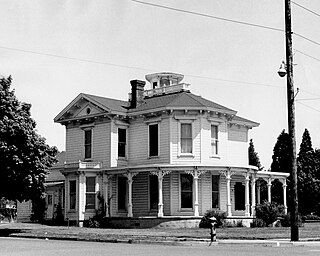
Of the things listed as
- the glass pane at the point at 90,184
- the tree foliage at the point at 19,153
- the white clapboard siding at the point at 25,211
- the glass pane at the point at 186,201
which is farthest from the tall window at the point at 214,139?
the white clapboard siding at the point at 25,211

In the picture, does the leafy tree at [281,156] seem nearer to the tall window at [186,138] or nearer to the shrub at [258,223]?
the shrub at [258,223]

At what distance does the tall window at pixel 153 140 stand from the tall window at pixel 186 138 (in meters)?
1.88

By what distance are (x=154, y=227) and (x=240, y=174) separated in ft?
26.9

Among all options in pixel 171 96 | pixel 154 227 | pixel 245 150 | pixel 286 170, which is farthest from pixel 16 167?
pixel 286 170

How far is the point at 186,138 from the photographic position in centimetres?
4275

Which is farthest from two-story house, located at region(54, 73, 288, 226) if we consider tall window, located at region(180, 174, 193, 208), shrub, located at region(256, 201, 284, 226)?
shrub, located at region(256, 201, 284, 226)

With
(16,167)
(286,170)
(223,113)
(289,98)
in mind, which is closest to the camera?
(289,98)

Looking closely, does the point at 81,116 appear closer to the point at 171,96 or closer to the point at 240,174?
the point at 171,96

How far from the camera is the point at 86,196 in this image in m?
44.7

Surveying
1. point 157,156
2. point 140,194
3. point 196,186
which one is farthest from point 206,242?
point 140,194

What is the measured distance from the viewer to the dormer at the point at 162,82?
48.3m

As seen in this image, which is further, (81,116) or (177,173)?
(81,116)

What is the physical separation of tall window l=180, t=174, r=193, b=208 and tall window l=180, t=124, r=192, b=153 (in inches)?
70.3

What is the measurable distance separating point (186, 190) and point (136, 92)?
892 centimetres
